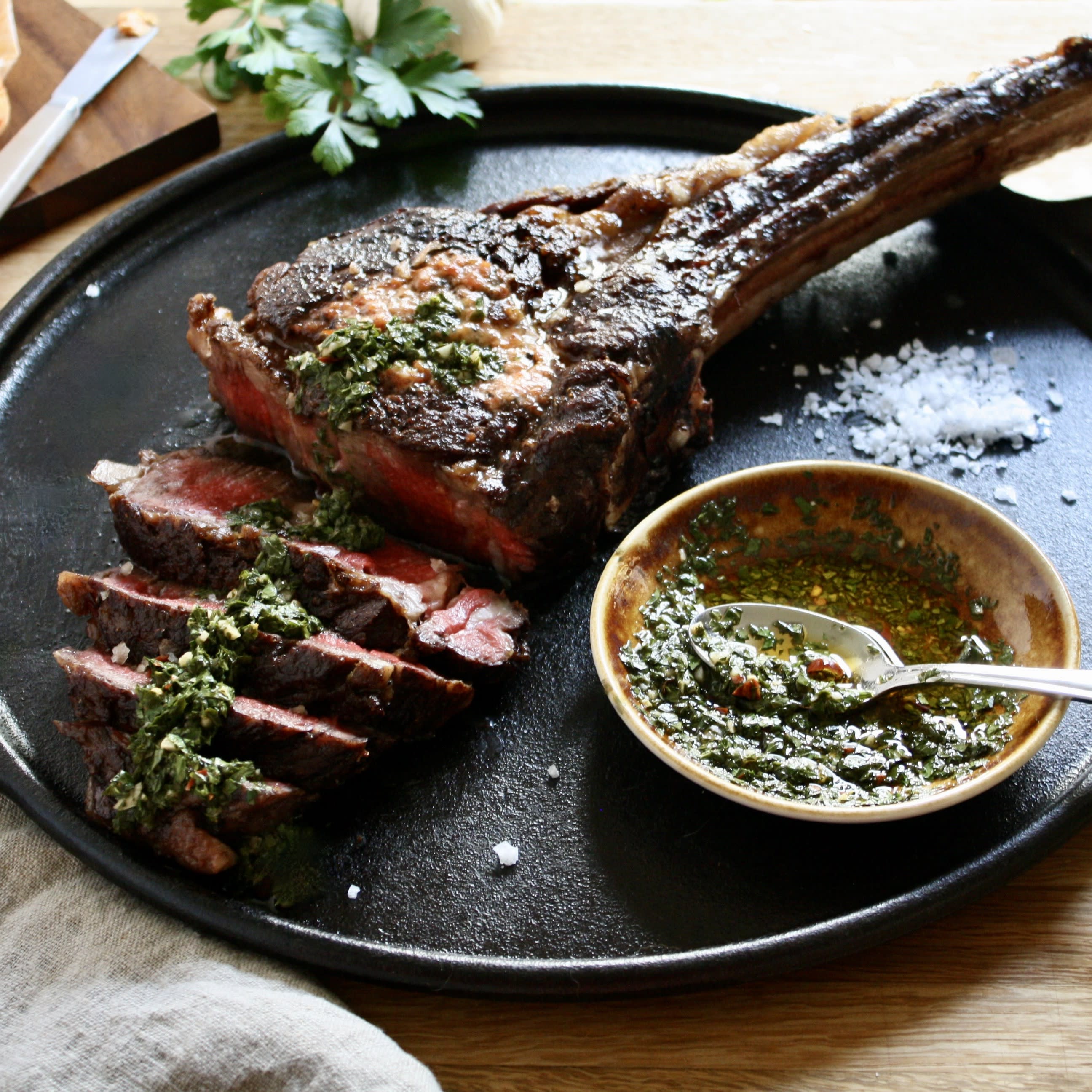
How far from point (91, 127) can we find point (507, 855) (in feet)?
13.4

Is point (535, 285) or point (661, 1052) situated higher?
point (535, 285)

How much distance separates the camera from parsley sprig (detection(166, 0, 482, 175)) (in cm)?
512

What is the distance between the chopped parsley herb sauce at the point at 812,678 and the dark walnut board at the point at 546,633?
214 millimetres

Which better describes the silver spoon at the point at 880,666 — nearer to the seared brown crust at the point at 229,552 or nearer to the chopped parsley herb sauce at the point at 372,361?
the seared brown crust at the point at 229,552

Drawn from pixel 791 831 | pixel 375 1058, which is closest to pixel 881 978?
pixel 791 831

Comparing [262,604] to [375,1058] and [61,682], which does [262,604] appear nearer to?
[61,682]

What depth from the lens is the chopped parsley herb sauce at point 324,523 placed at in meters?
3.68

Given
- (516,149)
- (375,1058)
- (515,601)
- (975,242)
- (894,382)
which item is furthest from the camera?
(516,149)

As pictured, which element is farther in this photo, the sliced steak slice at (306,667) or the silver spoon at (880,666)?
the sliced steak slice at (306,667)

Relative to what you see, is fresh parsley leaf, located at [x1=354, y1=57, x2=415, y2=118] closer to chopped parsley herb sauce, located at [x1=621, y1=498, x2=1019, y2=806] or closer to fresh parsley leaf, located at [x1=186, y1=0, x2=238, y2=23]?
fresh parsley leaf, located at [x1=186, y1=0, x2=238, y2=23]

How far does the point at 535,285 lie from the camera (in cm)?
398

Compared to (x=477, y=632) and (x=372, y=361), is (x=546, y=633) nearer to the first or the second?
(x=477, y=632)

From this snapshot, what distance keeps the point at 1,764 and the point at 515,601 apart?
62.0 inches

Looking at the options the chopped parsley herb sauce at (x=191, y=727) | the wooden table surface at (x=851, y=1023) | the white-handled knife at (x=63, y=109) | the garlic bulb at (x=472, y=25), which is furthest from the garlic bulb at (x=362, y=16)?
the wooden table surface at (x=851, y=1023)
